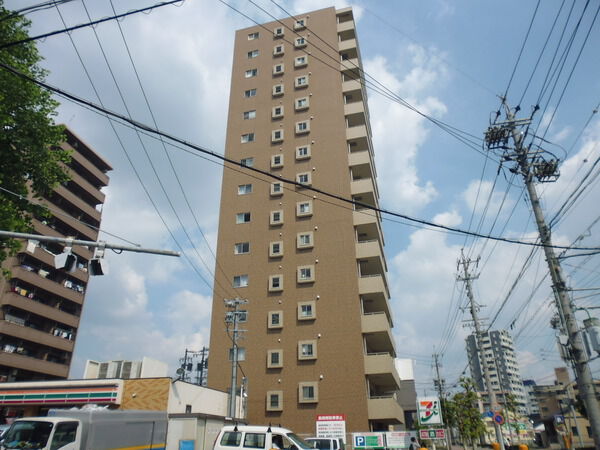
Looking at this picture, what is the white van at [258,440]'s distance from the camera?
572 inches

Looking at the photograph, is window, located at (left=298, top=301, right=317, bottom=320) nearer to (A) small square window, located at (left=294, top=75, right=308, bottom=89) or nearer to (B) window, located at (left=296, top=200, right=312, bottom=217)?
(B) window, located at (left=296, top=200, right=312, bottom=217)

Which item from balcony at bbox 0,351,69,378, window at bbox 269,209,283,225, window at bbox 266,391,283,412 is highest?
window at bbox 269,209,283,225

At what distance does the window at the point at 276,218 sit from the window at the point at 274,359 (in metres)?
11.7

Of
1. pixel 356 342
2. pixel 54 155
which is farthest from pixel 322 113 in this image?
pixel 54 155

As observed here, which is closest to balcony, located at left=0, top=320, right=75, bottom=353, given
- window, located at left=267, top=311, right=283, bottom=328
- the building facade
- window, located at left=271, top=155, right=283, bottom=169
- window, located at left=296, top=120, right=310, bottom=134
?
window, located at left=267, top=311, right=283, bottom=328

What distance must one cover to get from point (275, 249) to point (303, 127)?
1348 cm

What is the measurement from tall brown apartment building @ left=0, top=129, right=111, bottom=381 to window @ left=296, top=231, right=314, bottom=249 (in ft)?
78.4

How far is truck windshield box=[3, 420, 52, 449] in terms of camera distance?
42.4 ft

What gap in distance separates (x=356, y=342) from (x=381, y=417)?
18.3ft

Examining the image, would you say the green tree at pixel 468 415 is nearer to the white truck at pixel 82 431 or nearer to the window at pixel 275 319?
the window at pixel 275 319

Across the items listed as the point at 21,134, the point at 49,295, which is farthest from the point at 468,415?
the point at 49,295

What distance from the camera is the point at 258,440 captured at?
48.2 ft

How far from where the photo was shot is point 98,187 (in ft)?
214

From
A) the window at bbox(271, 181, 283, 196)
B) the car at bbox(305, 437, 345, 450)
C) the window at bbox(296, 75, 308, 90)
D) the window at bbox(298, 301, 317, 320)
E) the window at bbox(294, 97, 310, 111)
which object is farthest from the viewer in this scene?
the window at bbox(296, 75, 308, 90)
